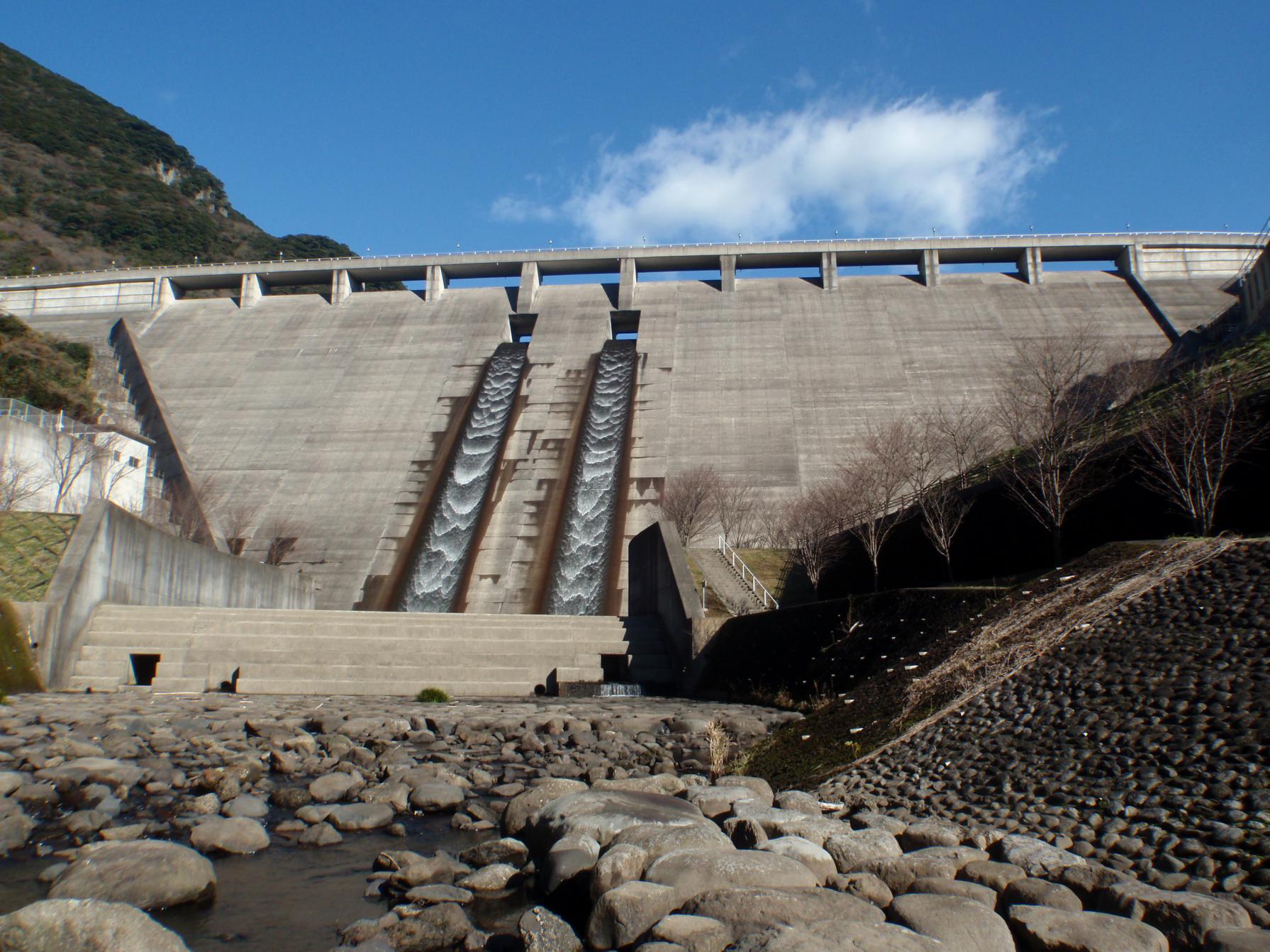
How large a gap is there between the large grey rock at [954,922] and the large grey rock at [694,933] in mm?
778

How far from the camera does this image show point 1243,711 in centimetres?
512

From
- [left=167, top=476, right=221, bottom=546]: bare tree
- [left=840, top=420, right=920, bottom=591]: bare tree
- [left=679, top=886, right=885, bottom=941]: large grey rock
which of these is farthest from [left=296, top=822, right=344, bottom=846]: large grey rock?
[left=167, top=476, right=221, bottom=546]: bare tree

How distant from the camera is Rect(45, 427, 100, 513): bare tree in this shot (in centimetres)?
2247

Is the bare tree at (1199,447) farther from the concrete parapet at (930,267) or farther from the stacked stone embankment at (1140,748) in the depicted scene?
the concrete parapet at (930,267)

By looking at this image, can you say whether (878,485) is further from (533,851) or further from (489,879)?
(489,879)

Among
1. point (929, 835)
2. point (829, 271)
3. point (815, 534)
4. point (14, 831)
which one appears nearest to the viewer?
point (929, 835)

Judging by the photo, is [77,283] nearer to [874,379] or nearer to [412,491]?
[412,491]

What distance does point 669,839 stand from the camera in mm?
4539

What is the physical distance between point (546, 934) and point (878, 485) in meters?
18.7

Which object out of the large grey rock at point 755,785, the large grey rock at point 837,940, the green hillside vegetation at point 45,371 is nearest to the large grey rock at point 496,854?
the large grey rock at point 755,785

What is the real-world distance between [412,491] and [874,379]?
16.6 meters

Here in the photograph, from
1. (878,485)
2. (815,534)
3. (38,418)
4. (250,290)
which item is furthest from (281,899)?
(250,290)

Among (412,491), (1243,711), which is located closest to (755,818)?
(1243,711)

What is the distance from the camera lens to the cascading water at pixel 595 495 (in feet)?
78.6
